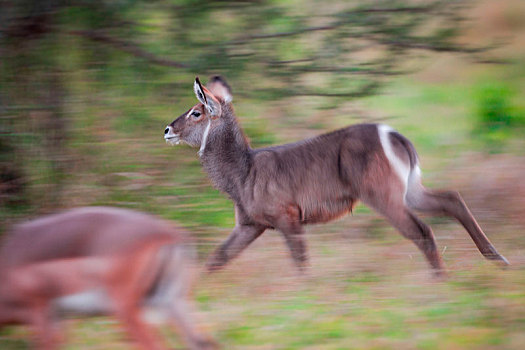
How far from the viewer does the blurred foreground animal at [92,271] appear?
343cm

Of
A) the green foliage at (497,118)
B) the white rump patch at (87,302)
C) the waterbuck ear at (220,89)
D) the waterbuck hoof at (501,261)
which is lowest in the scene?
the waterbuck hoof at (501,261)

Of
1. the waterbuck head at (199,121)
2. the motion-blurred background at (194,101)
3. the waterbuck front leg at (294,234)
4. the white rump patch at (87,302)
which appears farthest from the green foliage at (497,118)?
the white rump patch at (87,302)

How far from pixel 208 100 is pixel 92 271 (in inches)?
115

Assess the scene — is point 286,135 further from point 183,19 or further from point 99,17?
point 99,17

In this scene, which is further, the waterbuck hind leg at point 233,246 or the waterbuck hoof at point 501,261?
Answer: the waterbuck hind leg at point 233,246

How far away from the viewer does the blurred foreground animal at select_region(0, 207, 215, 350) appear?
343 centimetres

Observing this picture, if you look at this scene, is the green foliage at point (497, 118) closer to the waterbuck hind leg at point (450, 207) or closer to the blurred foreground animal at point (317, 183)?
the waterbuck hind leg at point (450, 207)

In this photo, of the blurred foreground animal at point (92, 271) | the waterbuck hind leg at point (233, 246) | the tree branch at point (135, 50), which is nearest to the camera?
the blurred foreground animal at point (92, 271)

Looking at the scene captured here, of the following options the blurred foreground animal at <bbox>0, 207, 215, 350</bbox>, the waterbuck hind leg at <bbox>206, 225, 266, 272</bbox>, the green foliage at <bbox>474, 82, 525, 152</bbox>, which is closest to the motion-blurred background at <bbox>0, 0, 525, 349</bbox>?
the waterbuck hind leg at <bbox>206, 225, 266, 272</bbox>

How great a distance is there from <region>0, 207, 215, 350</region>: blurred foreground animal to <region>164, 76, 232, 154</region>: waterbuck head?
103 inches

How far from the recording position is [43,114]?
6145 mm

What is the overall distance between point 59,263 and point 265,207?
251cm

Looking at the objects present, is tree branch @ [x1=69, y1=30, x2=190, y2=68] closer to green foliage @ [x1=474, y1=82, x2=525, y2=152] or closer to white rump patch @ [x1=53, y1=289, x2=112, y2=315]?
white rump patch @ [x1=53, y1=289, x2=112, y2=315]

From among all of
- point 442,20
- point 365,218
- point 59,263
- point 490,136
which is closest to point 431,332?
point 59,263
